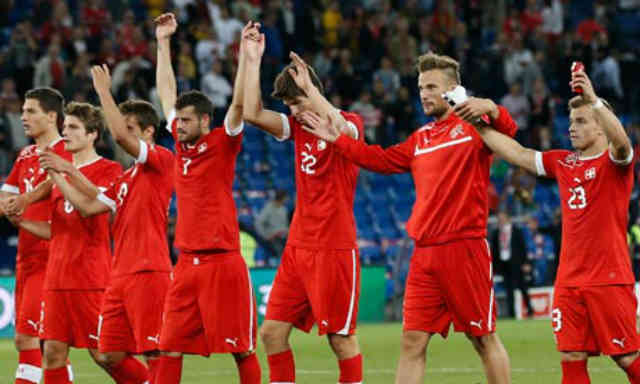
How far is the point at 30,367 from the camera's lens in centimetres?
943

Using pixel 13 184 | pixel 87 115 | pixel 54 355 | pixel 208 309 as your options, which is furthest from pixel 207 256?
pixel 13 184

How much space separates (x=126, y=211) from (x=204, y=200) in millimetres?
670

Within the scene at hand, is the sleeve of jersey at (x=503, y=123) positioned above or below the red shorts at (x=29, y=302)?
above

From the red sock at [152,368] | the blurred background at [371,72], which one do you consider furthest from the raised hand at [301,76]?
the blurred background at [371,72]

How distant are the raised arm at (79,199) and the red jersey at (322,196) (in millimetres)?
1352

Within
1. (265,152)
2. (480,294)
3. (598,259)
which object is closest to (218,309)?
(480,294)

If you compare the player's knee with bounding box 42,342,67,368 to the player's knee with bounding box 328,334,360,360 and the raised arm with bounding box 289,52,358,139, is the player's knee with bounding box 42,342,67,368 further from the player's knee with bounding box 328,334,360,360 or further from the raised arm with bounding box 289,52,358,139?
the raised arm with bounding box 289,52,358,139

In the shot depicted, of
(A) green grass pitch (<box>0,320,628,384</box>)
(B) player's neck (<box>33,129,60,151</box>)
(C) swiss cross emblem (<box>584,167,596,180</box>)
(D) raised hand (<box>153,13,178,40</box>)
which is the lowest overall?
(A) green grass pitch (<box>0,320,628,384</box>)

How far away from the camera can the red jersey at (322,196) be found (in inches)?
338

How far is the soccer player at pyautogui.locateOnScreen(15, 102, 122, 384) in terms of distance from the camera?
877 centimetres

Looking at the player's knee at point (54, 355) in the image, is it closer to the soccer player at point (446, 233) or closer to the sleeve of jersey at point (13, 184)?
the sleeve of jersey at point (13, 184)

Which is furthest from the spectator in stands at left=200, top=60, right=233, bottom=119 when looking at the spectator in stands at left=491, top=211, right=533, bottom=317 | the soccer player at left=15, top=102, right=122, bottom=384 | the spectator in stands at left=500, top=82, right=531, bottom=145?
the soccer player at left=15, top=102, right=122, bottom=384

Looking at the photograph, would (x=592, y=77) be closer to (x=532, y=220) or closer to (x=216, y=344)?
(x=532, y=220)

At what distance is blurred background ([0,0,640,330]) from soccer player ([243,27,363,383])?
8958 millimetres
